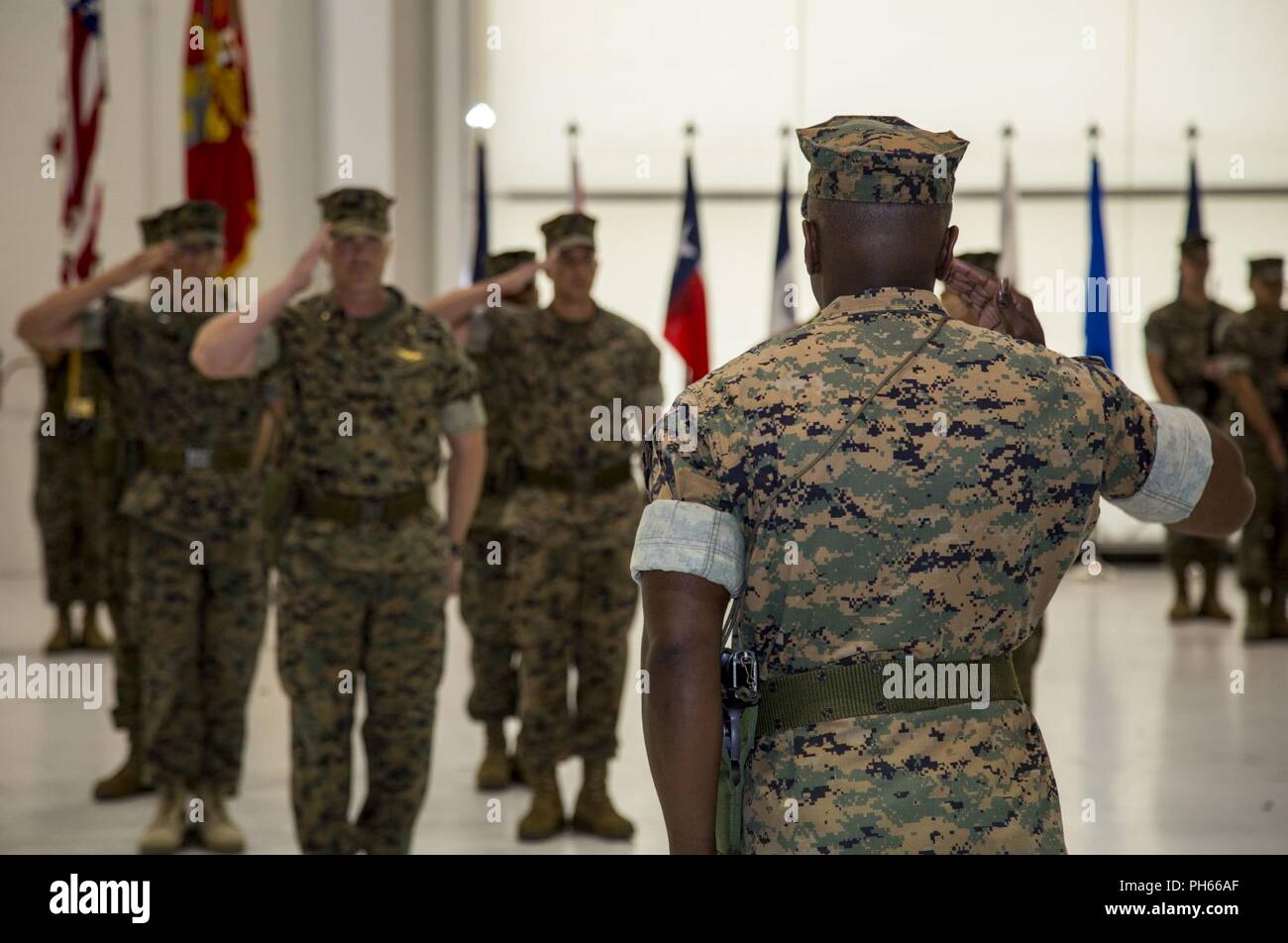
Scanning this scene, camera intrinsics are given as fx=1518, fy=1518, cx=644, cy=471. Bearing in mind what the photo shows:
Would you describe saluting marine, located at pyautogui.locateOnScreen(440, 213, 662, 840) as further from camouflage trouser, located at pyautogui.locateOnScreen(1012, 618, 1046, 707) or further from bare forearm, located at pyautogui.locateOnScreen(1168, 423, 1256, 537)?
bare forearm, located at pyautogui.locateOnScreen(1168, 423, 1256, 537)

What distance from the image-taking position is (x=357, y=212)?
361 centimetres

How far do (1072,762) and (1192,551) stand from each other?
2.95m

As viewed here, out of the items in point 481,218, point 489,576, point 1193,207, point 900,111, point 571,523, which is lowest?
point 489,576

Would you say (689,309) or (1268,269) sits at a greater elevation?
(1268,269)

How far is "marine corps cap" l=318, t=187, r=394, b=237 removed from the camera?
3.59m

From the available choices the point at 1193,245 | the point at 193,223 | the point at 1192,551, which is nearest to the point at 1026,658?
the point at 193,223

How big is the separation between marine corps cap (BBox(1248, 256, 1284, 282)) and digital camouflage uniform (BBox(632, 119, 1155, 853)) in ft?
20.8

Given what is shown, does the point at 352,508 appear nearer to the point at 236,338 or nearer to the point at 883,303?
the point at 236,338

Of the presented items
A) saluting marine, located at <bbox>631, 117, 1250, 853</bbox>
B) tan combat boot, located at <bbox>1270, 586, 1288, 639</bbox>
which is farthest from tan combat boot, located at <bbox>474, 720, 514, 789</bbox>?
tan combat boot, located at <bbox>1270, 586, 1288, 639</bbox>

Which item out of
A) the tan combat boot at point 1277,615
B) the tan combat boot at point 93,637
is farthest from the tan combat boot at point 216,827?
the tan combat boot at point 1277,615

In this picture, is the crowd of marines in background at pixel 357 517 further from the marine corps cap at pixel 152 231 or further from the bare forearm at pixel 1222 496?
the bare forearm at pixel 1222 496

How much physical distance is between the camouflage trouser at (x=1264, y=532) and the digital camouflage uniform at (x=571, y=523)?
3987 millimetres

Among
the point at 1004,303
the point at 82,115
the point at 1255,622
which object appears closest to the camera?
the point at 1004,303
